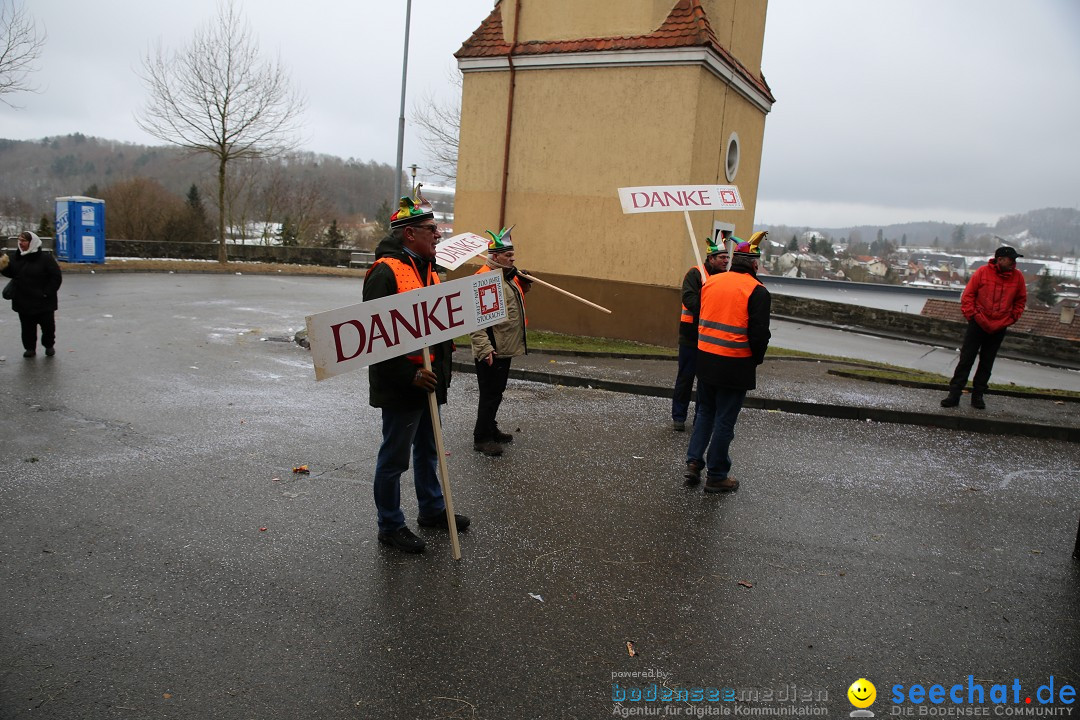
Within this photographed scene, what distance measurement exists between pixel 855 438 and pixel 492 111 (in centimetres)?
1038

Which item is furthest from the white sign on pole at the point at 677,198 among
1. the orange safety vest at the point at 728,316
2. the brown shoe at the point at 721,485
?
the brown shoe at the point at 721,485

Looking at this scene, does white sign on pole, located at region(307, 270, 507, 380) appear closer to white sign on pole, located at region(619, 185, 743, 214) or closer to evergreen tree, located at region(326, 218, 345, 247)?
white sign on pole, located at region(619, 185, 743, 214)

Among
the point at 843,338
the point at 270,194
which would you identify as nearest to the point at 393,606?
the point at 843,338

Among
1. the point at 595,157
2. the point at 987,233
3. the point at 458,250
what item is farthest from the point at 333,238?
the point at 987,233

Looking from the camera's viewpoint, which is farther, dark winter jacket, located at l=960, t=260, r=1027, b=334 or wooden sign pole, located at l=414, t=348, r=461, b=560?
dark winter jacket, located at l=960, t=260, r=1027, b=334

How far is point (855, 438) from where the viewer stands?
8.05 meters

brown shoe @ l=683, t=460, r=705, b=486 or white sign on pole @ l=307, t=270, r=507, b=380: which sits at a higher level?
white sign on pole @ l=307, t=270, r=507, b=380

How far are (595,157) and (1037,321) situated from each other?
29751 millimetres

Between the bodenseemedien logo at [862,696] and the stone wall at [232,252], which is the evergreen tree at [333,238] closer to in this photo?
the stone wall at [232,252]

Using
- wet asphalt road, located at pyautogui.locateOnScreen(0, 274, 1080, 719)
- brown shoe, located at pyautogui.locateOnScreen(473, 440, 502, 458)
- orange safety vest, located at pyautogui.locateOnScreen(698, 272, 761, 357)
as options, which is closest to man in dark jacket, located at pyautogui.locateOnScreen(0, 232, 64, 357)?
wet asphalt road, located at pyautogui.locateOnScreen(0, 274, 1080, 719)

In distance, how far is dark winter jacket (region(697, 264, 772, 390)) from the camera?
584cm

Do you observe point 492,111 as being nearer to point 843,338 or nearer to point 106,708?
point 106,708

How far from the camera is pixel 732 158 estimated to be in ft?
51.1

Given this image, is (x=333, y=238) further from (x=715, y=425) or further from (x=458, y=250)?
(x=715, y=425)
